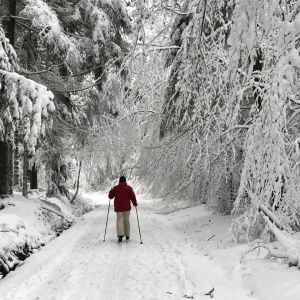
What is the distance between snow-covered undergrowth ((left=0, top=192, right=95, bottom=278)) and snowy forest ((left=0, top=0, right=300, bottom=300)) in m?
0.06

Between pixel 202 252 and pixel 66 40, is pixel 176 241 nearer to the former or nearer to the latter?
pixel 202 252

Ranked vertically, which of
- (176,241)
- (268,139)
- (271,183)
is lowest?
(176,241)

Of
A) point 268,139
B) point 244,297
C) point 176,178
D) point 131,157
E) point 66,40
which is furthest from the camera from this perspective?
point 131,157

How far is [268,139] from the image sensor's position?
421 centimetres

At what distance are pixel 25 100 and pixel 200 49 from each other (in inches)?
243

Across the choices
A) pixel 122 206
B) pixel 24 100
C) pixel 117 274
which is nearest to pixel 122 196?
pixel 122 206

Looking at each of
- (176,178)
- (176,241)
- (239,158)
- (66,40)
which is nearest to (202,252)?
(176,241)

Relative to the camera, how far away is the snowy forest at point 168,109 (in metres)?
3.91

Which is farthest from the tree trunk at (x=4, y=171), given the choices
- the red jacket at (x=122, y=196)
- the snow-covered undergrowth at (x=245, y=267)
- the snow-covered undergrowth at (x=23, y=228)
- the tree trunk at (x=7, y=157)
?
the snow-covered undergrowth at (x=245, y=267)

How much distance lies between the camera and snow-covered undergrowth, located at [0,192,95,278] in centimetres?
879

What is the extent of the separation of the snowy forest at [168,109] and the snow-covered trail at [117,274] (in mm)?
211

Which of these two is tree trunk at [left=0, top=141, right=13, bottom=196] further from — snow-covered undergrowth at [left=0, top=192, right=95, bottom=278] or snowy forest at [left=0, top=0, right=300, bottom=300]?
snow-covered undergrowth at [left=0, top=192, right=95, bottom=278]

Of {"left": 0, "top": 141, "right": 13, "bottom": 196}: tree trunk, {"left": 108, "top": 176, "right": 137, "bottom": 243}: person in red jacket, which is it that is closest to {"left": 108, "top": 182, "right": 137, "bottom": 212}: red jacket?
{"left": 108, "top": 176, "right": 137, "bottom": 243}: person in red jacket

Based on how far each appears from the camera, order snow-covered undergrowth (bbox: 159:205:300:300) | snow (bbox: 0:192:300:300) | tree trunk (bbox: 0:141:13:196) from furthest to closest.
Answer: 1. tree trunk (bbox: 0:141:13:196)
2. snow (bbox: 0:192:300:300)
3. snow-covered undergrowth (bbox: 159:205:300:300)
